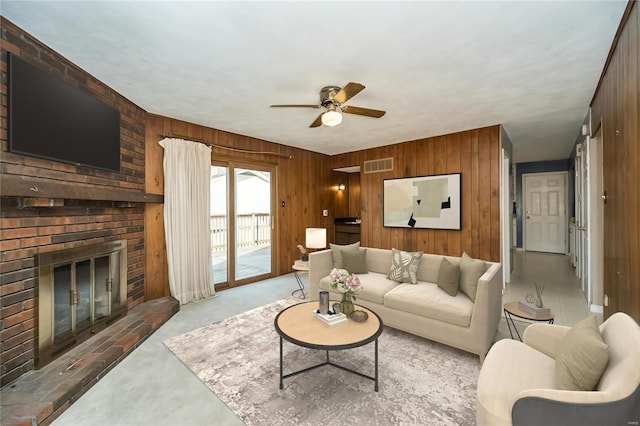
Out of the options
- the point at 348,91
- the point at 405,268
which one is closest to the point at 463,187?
the point at 405,268

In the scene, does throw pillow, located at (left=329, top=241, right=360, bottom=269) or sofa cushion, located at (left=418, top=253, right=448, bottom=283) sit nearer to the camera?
sofa cushion, located at (left=418, top=253, right=448, bottom=283)

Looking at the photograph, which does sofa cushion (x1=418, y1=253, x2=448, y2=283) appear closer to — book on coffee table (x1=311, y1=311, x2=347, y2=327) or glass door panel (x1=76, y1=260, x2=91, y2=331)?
book on coffee table (x1=311, y1=311, x2=347, y2=327)

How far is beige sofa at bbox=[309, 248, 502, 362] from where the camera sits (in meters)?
2.39

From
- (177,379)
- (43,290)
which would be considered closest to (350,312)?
(177,379)

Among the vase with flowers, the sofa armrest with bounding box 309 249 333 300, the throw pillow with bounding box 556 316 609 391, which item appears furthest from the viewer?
the sofa armrest with bounding box 309 249 333 300

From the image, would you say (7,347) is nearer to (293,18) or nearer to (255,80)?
(255,80)

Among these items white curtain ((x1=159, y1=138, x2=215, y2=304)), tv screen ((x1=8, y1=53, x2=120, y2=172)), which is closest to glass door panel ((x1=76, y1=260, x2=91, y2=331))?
tv screen ((x1=8, y1=53, x2=120, y2=172))

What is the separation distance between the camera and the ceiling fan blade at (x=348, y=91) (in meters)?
2.26

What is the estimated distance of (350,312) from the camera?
2309 millimetres

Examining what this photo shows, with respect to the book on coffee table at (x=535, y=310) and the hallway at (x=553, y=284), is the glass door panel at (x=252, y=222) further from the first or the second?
the hallway at (x=553, y=284)

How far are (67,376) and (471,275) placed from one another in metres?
3.47

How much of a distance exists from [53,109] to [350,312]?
2.93 meters

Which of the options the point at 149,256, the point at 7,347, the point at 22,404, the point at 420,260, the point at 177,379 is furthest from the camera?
the point at 149,256

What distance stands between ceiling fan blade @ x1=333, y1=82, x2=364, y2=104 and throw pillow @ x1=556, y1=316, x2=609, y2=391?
6.76 feet
